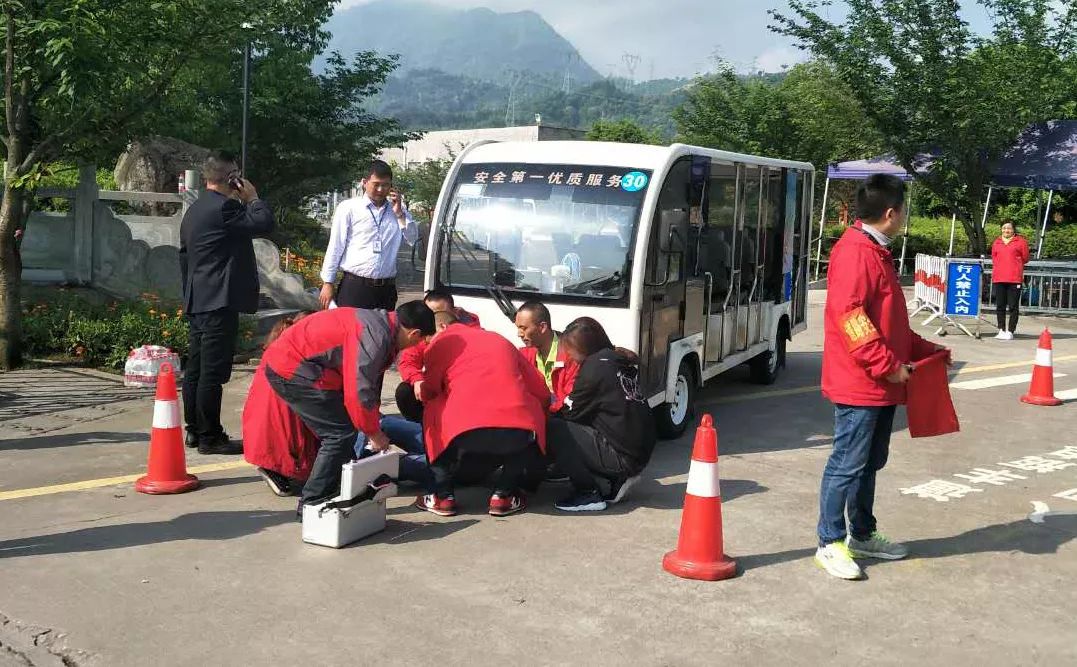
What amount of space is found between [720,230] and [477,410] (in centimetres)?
402

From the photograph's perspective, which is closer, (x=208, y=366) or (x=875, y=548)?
(x=875, y=548)

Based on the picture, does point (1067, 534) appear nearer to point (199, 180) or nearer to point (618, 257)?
point (618, 257)

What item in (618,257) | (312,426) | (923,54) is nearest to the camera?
(312,426)

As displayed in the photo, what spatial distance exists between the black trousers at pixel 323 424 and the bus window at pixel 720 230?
4072 mm

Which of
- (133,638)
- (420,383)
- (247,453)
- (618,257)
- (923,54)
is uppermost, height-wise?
(923,54)

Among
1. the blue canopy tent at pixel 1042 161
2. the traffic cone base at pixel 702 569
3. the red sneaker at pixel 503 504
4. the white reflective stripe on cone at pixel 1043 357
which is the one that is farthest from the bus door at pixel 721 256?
the blue canopy tent at pixel 1042 161

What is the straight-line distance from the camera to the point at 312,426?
5.91m

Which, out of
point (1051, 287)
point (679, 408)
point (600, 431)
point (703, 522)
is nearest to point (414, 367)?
point (600, 431)

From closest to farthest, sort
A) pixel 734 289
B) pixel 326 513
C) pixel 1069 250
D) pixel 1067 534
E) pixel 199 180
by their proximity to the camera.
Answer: pixel 326 513, pixel 1067 534, pixel 734 289, pixel 199 180, pixel 1069 250

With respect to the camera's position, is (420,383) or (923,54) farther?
(923,54)

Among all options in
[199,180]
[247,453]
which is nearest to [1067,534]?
[247,453]

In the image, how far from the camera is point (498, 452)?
6117 millimetres

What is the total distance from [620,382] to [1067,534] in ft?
9.14

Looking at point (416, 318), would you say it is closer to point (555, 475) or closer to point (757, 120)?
point (555, 475)
